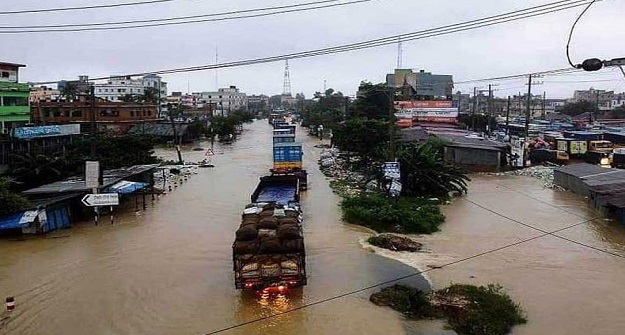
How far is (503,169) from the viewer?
37.1m

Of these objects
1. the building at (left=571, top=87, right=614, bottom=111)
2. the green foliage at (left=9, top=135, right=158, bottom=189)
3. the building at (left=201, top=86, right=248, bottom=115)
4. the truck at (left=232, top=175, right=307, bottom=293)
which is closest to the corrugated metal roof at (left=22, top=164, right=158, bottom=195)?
the green foliage at (left=9, top=135, right=158, bottom=189)

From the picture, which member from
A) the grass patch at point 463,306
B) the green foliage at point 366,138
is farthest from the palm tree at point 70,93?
the grass patch at point 463,306

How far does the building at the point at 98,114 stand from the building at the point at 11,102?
10291 millimetres

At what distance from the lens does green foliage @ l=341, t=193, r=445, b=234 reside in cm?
1947

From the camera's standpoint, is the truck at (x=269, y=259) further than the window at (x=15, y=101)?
No

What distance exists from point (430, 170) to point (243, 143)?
4111 centimetres

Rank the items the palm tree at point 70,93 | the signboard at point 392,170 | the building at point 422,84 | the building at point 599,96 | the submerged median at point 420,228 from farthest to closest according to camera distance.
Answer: the building at point 599,96 < the building at point 422,84 < the palm tree at point 70,93 < the signboard at point 392,170 < the submerged median at point 420,228

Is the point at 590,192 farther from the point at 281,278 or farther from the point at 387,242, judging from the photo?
the point at 281,278


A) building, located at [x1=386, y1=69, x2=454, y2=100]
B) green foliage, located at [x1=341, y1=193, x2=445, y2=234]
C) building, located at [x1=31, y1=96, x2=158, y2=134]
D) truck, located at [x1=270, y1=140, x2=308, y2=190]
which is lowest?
green foliage, located at [x1=341, y1=193, x2=445, y2=234]

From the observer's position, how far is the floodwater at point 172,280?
1144 centimetres

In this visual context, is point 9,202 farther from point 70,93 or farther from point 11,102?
point 70,93

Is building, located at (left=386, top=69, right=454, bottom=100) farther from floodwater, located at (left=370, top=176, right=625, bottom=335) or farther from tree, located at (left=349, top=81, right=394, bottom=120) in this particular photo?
floodwater, located at (left=370, top=176, right=625, bottom=335)

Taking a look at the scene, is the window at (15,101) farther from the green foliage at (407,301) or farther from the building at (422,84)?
the building at (422,84)

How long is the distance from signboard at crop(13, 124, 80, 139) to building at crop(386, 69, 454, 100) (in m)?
38.6
